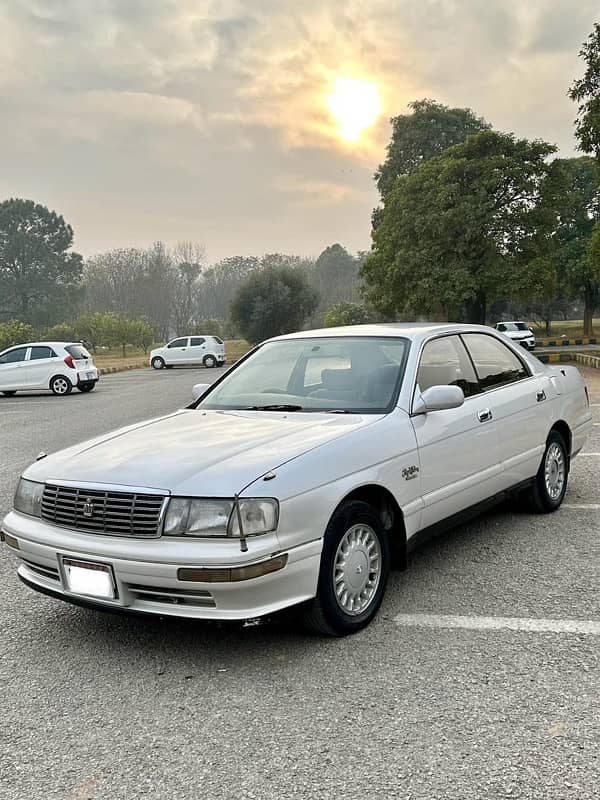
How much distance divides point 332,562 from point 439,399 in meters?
1.20

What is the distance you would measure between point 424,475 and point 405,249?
28092 millimetres

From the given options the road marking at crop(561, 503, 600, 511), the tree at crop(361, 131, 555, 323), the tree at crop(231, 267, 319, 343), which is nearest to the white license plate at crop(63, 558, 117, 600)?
the road marking at crop(561, 503, 600, 511)

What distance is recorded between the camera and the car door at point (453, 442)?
409 centimetres

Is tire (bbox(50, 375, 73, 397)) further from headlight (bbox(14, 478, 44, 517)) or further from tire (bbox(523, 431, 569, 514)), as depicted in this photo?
headlight (bbox(14, 478, 44, 517))

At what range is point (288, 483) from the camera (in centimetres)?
319

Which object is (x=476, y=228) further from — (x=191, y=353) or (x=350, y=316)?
(x=350, y=316)

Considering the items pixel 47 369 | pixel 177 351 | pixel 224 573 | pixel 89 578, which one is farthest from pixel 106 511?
pixel 177 351

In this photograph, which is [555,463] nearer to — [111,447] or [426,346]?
[426,346]

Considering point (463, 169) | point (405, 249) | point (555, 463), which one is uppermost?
point (463, 169)

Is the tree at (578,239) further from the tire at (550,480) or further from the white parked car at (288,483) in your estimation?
the white parked car at (288,483)

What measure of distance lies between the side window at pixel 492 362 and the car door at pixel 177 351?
30.4m

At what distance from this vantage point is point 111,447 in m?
3.79

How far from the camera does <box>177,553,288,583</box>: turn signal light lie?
9.94 ft

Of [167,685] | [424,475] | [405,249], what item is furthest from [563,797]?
[405,249]
